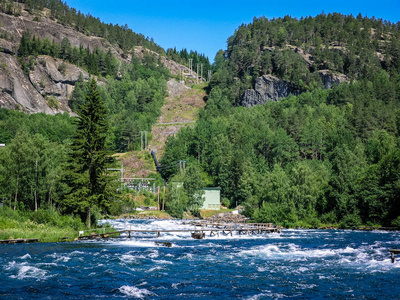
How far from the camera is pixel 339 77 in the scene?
559 feet

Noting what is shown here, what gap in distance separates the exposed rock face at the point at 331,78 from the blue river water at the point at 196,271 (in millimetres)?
136510

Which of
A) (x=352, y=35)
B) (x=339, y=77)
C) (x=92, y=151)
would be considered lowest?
(x=92, y=151)

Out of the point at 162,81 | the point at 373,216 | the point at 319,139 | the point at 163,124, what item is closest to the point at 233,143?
the point at 319,139

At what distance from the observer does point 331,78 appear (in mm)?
170625

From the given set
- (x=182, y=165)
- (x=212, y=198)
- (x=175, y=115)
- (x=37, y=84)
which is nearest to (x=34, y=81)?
(x=37, y=84)

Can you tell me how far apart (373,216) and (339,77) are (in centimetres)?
11437

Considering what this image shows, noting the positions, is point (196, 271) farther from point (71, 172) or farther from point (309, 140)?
point (309, 140)

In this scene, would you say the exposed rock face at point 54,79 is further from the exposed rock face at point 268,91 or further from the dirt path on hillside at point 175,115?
the exposed rock face at point 268,91

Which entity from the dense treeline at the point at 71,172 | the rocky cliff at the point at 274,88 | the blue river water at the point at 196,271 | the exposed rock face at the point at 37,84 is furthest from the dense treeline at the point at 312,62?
the blue river water at the point at 196,271

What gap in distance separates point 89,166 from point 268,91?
433 feet

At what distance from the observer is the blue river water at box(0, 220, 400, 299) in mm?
22719

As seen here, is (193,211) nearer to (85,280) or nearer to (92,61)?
(85,280)

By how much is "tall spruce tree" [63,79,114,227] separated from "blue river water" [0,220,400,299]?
22.1 ft

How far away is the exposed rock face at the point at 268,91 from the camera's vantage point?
563 ft
